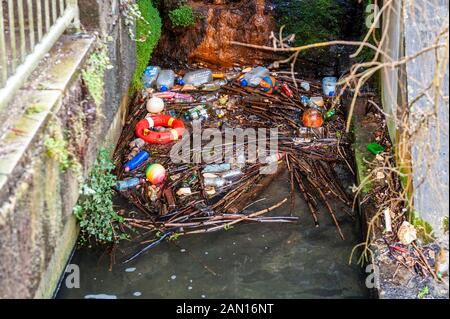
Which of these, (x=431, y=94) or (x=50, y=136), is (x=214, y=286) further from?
(x=431, y=94)

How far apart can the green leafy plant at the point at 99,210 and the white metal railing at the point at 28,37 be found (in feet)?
4.45

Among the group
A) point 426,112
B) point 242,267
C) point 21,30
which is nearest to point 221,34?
point 242,267

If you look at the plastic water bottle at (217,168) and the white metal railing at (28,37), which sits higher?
the white metal railing at (28,37)

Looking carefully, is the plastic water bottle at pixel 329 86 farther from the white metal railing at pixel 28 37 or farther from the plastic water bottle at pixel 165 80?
the white metal railing at pixel 28 37

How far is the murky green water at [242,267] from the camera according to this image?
21.4ft

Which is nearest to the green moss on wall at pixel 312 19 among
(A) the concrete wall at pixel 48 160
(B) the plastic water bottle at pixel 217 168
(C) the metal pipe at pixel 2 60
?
(B) the plastic water bottle at pixel 217 168

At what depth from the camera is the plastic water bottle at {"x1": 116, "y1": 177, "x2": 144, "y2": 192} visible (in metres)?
8.00

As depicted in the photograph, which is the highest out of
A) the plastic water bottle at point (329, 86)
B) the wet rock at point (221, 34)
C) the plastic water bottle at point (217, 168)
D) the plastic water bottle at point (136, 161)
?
the wet rock at point (221, 34)

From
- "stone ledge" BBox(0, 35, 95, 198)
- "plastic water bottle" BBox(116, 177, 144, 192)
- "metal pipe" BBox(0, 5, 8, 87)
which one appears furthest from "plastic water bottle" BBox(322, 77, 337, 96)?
"metal pipe" BBox(0, 5, 8, 87)

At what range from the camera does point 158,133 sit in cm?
882

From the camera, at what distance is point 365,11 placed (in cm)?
977

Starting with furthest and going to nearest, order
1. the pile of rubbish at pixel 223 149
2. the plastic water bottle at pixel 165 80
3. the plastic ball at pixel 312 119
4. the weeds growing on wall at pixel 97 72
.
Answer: the plastic water bottle at pixel 165 80 → the plastic ball at pixel 312 119 → the pile of rubbish at pixel 223 149 → the weeds growing on wall at pixel 97 72

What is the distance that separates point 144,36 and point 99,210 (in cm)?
305
